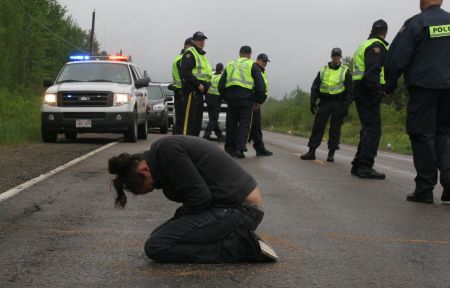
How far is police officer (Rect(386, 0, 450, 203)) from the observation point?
7.29 metres

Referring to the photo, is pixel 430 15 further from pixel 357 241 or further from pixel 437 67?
pixel 357 241

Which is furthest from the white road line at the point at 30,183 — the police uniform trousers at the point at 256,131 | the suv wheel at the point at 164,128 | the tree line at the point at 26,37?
the tree line at the point at 26,37

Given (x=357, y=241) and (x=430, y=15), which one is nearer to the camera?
(x=357, y=241)

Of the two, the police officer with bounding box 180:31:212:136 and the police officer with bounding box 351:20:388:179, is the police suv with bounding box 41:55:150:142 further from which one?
the police officer with bounding box 351:20:388:179

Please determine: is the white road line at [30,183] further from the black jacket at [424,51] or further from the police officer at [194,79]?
the black jacket at [424,51]

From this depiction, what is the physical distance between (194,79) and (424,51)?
4.88 m

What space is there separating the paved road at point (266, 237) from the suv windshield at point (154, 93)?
14.7 metres

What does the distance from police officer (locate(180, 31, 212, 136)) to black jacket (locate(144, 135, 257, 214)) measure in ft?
22.7

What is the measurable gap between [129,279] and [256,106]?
9014 millimetres

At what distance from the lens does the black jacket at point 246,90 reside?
12.0 m

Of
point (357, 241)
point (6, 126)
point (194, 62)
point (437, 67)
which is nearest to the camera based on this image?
point (357, 241)

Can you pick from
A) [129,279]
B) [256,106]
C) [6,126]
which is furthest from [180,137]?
[6,126]

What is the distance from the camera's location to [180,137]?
15.0 feet

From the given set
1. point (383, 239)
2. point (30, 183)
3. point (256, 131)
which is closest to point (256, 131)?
point (256, 131)
